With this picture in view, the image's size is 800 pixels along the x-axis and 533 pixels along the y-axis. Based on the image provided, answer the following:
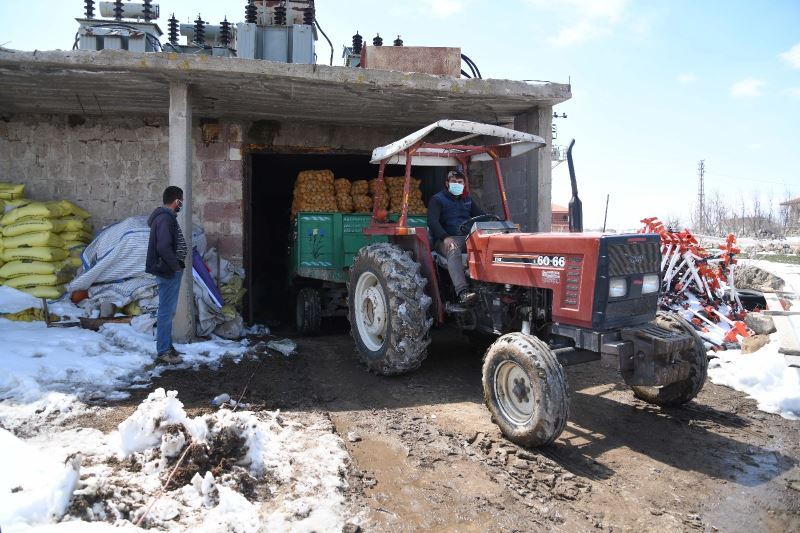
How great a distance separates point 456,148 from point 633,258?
8.08ft

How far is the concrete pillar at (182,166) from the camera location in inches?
247

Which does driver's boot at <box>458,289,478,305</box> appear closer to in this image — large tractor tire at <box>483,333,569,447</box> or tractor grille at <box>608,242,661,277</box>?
large tractor tire at <box>483,333,569,447</box>

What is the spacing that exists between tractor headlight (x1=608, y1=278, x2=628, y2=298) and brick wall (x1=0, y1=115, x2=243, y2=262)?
19.4ft

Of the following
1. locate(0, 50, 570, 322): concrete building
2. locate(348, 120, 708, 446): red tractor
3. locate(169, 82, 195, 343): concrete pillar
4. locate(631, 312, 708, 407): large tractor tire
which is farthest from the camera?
locate(169, 82, 195, 343): concrete pillar

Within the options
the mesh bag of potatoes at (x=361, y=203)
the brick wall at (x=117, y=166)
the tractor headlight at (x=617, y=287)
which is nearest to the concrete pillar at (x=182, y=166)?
the brick wall at (x=117, y=166)

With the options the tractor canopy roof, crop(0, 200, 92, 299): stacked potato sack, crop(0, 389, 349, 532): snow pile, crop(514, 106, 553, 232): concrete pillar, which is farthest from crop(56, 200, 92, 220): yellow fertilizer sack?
crop(514, 106, 553, 232): concrete pillar

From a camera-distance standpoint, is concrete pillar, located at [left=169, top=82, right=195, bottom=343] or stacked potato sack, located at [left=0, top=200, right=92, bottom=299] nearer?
concrete pillar, located at [left=169, top=82, right=195, bottom=343]

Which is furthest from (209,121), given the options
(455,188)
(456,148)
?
(455,188)

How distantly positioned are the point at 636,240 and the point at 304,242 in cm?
496

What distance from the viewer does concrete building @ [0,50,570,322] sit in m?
6.12

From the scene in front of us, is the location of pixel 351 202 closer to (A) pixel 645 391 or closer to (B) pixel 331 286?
(B) pixel 331 286

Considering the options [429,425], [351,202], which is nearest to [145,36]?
[351,202]

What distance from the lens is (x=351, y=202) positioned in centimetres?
833

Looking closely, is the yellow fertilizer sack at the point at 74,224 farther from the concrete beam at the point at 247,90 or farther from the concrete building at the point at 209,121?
the concrete beam at the point at 247,90
